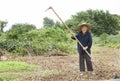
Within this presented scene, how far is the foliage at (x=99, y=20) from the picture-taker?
59.0 m

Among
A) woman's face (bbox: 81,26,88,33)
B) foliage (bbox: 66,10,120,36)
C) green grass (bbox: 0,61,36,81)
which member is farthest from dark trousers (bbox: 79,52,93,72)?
foliage (bbox: 66,10,120,36)

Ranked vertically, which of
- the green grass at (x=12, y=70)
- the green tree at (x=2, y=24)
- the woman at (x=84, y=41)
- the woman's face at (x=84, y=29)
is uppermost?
the green tree at (x=2, y=24)

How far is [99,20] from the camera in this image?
62094mm

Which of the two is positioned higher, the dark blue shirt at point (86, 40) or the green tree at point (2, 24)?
the green tree at point (2, 24)

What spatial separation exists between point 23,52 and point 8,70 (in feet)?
32.0

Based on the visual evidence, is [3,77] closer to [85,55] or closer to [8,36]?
[85,55]

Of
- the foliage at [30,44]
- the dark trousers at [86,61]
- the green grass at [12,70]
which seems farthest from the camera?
the foliage at [30,44]

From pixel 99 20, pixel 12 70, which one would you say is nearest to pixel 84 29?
pixel 12 70

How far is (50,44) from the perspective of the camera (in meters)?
27.2

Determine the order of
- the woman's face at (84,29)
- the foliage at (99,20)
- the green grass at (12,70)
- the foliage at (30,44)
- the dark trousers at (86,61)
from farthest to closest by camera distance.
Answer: the foliage at (99,20) < the foliage at (30,44) < the dark trousers at (86,61) < the woman's face at (84,29) < the green grass at (12,70)

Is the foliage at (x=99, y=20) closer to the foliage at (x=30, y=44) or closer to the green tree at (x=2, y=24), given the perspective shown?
the green tree at (x=2, y=24)

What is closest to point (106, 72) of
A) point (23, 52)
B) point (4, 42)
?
point (23, 52)

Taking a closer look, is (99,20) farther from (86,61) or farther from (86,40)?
(86,40)

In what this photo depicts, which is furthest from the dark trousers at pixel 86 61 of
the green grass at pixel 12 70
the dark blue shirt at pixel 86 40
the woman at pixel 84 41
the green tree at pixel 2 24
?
the green tree at pixel 2 24
